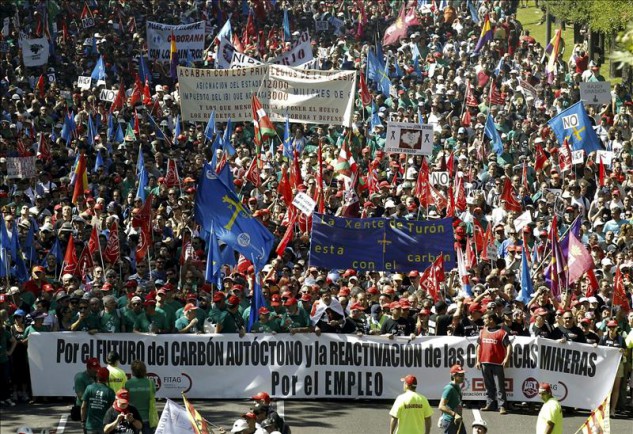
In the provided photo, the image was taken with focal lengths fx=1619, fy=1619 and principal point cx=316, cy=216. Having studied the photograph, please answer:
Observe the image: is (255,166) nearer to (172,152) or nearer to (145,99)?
(172,152)

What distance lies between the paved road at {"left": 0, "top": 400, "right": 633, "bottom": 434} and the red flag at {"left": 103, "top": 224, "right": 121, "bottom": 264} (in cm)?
358

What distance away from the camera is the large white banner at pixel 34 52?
37156 millimetres

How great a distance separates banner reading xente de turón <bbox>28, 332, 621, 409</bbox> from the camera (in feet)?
65.6

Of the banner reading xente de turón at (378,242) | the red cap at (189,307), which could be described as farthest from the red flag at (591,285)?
the red cap at (189,307)

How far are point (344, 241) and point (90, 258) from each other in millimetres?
3605

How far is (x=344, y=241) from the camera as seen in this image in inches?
875

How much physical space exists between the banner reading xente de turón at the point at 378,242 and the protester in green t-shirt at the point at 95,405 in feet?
19.1

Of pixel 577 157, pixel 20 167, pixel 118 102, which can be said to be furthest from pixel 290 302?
pixel 118 102

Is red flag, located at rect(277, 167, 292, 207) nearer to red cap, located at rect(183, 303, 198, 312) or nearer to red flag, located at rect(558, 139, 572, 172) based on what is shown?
red flag, located at rect(558, 139, 572, 172)

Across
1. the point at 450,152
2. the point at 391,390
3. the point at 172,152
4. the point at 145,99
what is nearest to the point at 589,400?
the point at 391,390

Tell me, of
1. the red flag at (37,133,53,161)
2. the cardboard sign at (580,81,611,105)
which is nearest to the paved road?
the red flag at (37,133,53,161)

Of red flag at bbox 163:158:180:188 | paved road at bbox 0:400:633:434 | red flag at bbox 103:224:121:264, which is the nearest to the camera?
paved road at bbox 0:400:633:434

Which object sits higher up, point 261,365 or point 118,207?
point 118,207

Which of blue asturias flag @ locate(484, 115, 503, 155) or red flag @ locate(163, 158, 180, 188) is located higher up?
blue asturias flag @ locate(484, 115, 503, 155)
